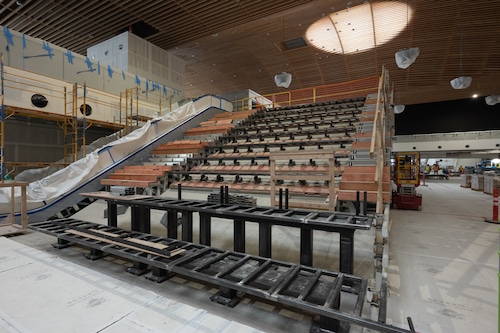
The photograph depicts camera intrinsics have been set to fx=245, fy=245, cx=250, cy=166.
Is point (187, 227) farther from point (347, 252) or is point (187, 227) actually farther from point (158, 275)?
point (347, 252)

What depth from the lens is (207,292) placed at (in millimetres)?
2455

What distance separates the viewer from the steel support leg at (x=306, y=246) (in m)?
2.71

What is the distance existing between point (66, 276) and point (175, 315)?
5.34ft

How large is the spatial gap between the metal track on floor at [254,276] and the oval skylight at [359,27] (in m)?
11.2

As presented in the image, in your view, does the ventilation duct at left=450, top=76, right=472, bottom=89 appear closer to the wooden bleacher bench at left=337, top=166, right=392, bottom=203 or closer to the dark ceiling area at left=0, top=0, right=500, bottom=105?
the dark ceiling area at left=0, top=0, right=500, bottom=105

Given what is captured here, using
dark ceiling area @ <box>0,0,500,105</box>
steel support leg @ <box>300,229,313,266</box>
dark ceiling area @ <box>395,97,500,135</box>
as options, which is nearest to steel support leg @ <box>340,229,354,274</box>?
steel support leg @ <box>300,229,313,266</box>

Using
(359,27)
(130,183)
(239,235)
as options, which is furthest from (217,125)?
(359,27)

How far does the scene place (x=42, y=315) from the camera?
2055 mm

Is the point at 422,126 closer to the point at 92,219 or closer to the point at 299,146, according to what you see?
the point at 299,146

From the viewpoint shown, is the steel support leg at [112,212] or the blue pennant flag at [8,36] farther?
the blue pennant flag at [8,36]

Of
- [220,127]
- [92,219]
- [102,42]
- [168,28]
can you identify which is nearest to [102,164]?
[92,219]

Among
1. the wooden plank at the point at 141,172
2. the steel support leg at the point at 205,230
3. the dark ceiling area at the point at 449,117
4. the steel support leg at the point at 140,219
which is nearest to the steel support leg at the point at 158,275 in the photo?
the steel support leg at the point at 205,230

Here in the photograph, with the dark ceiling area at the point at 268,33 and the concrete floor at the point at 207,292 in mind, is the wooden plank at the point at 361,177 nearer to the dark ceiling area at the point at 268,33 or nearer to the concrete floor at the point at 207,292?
the concrete floor at the point at 207,292

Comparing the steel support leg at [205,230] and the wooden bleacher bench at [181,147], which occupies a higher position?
the wooden bleacher bench at [181,147]
